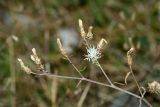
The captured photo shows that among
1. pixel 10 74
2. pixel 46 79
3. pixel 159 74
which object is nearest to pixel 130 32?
pixel 159 74

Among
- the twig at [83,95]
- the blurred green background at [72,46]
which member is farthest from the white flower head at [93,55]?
the twig at [83,95]

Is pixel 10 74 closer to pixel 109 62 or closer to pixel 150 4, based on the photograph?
pixel 109 62

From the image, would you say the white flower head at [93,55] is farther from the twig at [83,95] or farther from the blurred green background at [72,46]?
the twig at [83,95]

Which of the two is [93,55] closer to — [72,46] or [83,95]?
[83,95]

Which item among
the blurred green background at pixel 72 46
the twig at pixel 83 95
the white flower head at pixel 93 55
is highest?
the blurred green background at pixel 72 46

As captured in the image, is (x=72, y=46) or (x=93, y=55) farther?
(x=72, y=46)

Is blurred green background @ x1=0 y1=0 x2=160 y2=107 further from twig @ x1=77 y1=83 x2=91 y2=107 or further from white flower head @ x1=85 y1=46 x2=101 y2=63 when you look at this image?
white flower head @ x1=85 y1=46 x2=101 y2=63

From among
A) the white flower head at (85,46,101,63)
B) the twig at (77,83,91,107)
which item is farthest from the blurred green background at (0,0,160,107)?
the white flower head at (85,46,101,63)

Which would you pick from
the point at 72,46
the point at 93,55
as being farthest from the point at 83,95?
the point at 93,55
